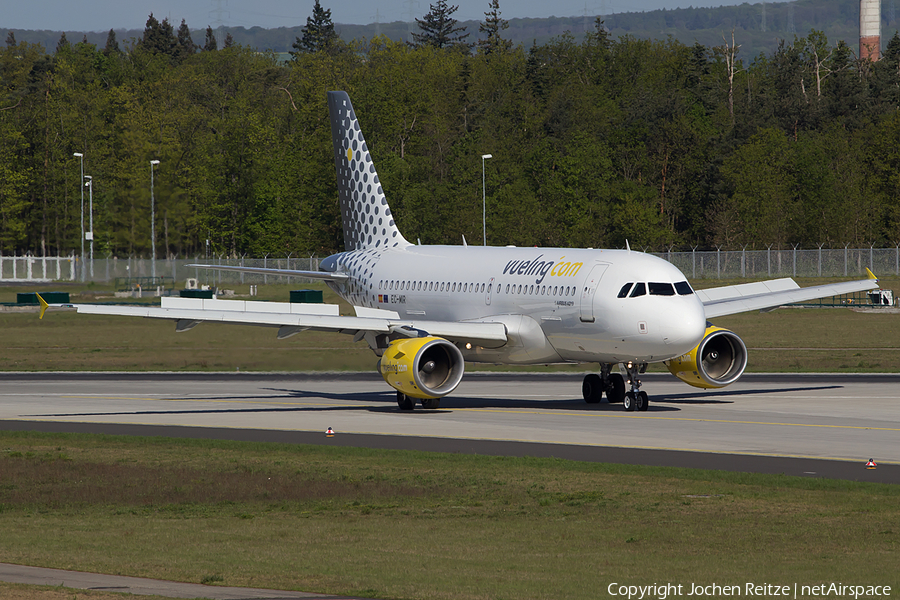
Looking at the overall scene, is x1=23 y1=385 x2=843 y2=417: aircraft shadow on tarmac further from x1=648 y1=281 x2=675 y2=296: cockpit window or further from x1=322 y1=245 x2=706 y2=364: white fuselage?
x1=648 y1=281 x2=675 y2=296: cockpit window

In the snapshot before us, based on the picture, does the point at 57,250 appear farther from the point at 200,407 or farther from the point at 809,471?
the point at 809,471

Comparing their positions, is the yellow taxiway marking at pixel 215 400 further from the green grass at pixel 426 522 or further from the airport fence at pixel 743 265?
the airport fence at pixel 743 265

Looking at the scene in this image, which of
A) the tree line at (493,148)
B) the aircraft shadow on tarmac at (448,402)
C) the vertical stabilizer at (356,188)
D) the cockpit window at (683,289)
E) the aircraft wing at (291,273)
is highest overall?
the tree line at (493,148)

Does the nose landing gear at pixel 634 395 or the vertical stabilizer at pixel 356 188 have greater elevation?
the vertical stabilizer at pixel 356 188

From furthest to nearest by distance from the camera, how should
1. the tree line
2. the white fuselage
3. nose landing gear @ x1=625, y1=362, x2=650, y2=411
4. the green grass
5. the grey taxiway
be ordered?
the tree line
nose landing gear @ x1=625, y1=362, x2=650, y2=411
the white fuselage
the grey taxiway
the green grass

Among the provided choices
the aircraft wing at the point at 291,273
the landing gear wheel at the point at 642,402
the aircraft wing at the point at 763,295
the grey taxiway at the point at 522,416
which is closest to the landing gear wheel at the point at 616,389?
the grey taxiway at the point at 522,416

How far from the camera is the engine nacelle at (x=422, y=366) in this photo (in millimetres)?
34719

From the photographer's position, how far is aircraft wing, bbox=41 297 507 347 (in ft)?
114

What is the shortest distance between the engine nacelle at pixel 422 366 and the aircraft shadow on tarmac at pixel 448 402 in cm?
127

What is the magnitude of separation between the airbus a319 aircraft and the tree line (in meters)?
62.4

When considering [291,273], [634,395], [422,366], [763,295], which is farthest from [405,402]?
[763,295]

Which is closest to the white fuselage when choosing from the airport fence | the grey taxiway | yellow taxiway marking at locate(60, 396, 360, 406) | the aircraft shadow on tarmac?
the aircraft shadow on tarmac

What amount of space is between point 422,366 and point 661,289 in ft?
23.6

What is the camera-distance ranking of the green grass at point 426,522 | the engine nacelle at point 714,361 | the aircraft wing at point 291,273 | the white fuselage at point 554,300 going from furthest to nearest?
the aircraft wing at point 291,273
the engine nacelle at point 714,361
the white fuselage at point 554,300
the green grass at point 426,522
